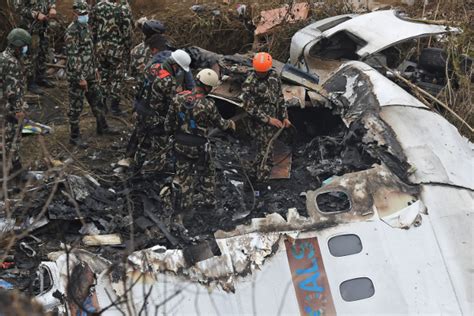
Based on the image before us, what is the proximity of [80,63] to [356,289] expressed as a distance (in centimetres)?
440

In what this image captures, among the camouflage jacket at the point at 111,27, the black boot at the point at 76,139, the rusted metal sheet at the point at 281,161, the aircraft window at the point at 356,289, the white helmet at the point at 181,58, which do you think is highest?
the camouflage jacket at the point at 111,27

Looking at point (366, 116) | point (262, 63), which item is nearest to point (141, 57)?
point (262, 63)

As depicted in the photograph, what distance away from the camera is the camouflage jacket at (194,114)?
593cm

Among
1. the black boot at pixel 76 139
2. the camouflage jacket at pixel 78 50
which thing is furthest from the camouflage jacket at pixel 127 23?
the black boot at pixel 76 139

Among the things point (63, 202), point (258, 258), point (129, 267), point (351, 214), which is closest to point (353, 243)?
point (351, 214)

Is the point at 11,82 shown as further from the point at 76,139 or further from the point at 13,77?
the point at 76,139

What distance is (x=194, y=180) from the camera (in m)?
6.36

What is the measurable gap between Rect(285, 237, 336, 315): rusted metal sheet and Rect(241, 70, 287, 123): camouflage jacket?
2.16 metres

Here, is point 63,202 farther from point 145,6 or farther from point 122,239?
point 145,6

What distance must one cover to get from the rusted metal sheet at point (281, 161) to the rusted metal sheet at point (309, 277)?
241 cm

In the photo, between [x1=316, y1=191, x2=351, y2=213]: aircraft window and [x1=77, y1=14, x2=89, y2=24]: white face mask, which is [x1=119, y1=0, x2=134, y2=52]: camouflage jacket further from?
[x1=316, y1=191, x2=351, y2=213]: aircraft window

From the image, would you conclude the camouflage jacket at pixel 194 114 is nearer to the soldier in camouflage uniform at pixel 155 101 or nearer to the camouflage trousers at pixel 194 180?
the camouflage trousers at pixel 194 180

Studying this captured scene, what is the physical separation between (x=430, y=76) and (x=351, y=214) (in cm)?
398

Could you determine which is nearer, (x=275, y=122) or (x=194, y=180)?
(x=194, y=180)
